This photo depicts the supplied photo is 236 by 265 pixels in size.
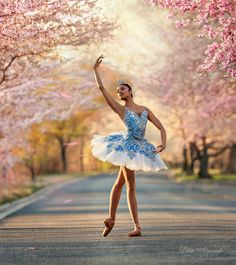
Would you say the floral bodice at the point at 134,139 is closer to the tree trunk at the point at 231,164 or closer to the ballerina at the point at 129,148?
the ballerina at the point at 129,148

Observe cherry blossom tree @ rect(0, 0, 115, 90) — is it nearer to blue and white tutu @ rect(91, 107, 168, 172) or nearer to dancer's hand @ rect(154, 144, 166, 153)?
blue and white tutu @ rect(91, 107, 168, 172)

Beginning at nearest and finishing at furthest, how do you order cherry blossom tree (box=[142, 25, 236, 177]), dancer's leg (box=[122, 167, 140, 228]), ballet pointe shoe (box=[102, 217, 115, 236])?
dancer's leg (box=[122, 167, 140, 228])
ballet pointe shoe (box=[102, 217, 115, 236])
cherry blossom tree (box=[142, 25, 236, 177])

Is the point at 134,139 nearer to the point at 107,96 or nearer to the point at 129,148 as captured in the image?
the point at 129,148

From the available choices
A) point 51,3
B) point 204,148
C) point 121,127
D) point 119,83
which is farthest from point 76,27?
point 121,127

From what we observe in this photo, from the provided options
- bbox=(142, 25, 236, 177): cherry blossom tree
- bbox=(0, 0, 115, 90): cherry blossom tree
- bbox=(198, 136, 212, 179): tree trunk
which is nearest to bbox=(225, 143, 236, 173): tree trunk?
bbox=(198, 136, 212, 179): tree trunk

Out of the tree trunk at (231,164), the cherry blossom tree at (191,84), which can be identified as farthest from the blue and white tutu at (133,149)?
the tree trunk at (231,164)

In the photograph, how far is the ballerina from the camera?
12.4 metres

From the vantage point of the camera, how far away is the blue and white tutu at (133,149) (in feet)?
40.7

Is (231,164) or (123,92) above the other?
(231,164)

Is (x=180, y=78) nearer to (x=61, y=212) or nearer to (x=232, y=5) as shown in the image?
(x=61, y=212)

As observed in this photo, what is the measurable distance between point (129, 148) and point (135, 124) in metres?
0.36

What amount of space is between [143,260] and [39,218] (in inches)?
346

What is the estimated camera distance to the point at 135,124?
12547 millimetres

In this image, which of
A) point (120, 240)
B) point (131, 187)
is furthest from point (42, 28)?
point (120, 240)
